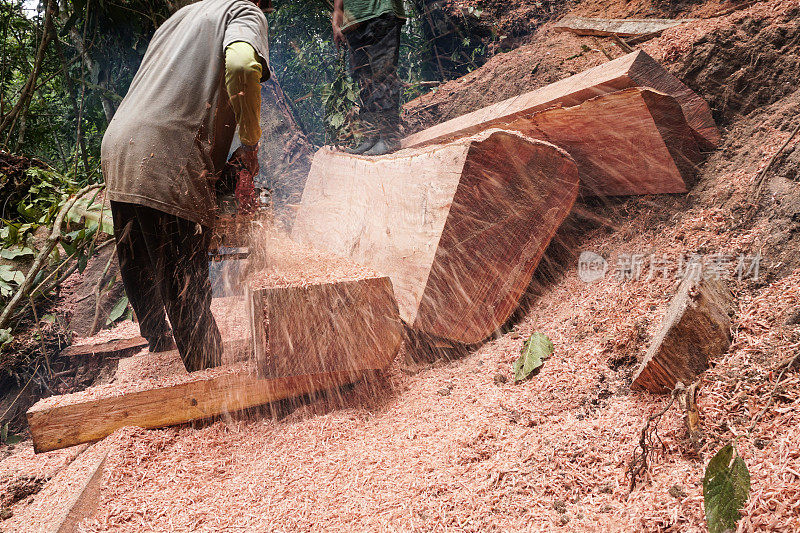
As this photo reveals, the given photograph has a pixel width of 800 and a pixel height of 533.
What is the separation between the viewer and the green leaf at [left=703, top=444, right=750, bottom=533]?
103cm

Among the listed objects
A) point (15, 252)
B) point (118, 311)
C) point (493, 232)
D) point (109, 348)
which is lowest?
point (109, 348)

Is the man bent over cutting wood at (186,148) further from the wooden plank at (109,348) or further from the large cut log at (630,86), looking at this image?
the large cut log at (630,86)

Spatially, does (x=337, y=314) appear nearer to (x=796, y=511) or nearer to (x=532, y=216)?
(x=532, y=216)

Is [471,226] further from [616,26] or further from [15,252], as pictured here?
[15,252]

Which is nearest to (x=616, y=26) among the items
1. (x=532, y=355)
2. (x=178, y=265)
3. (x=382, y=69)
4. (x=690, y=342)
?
(x=382, y=69)

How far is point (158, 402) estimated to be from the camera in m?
2.19

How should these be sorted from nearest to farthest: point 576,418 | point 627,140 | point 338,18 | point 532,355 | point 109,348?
point 576,418 < point 532,355 < point 627,140 < point 109,348 < point 338,18

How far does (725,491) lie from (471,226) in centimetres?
149

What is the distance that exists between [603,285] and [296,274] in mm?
1490

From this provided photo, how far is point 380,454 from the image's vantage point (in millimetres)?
1881

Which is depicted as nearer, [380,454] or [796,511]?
[796,511]

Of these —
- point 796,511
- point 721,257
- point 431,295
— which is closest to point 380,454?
point 431,295

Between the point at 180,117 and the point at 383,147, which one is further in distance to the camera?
the point at 383,147

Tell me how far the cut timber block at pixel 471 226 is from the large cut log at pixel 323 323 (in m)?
A: 0.24
